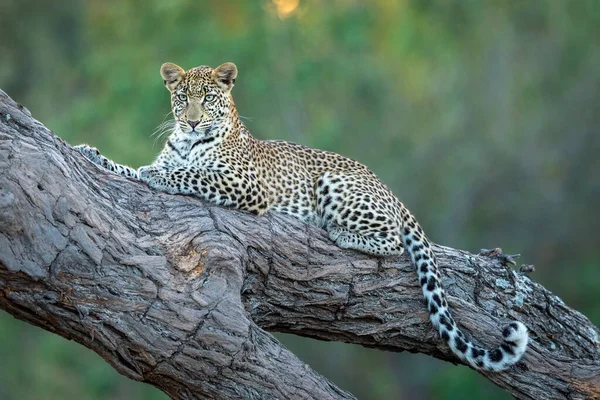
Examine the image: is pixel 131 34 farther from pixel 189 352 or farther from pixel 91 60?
pixel 189 352

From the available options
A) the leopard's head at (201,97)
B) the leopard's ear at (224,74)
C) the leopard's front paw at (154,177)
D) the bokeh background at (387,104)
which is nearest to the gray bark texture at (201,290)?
the leopard's front paw at (154,177)

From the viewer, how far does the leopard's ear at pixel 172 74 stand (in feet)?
29.2

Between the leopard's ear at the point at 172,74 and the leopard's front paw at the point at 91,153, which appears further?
the leopard's ear at the point at 172,74

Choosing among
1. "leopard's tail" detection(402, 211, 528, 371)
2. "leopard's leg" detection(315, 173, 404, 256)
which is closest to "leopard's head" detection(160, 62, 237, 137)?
"leopard's leg" detection(315, 173, 404, 256)

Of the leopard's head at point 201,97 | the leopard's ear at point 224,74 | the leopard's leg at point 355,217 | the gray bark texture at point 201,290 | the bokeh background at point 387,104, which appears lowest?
the gray bark texture at point 201,290

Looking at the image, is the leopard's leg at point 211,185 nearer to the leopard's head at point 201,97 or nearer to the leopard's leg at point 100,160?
the leopard's leg at point 100,160

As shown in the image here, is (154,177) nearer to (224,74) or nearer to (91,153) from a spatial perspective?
(91,153)

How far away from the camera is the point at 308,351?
890 inches

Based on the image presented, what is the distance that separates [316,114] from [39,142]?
17.8m

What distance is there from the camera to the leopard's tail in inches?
301

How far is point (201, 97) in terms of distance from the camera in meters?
8.84

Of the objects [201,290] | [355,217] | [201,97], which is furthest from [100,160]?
[355,217]

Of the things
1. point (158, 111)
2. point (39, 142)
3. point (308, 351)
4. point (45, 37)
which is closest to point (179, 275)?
point (39, 142)

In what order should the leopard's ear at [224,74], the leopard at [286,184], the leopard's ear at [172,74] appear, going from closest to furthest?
the leopard at [286,184]
the leopard's ear at [172,74]
the leopard's ear at [224,74]
